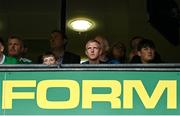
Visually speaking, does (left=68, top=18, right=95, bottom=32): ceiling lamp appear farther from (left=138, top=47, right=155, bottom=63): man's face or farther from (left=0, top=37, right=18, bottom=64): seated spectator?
(left=138, top=47, right=155, bottom=63): man's face

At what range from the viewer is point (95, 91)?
35.4 feet

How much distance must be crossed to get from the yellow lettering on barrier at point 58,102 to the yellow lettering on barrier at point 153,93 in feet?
2.10

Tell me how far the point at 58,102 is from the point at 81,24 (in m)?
4.64

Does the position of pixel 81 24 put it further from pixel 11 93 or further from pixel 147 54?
pixel 11 93

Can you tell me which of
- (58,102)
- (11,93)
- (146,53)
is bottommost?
(58,102)

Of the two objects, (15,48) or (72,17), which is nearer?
(15,48)

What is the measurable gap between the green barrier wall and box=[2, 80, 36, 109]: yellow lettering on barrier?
0.03 meters

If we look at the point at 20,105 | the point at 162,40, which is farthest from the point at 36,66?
the point at 162,40

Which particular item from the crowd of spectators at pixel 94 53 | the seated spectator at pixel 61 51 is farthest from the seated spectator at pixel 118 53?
the seated spectator at pixel 61 51

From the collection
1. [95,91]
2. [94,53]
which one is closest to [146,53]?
[94,53]

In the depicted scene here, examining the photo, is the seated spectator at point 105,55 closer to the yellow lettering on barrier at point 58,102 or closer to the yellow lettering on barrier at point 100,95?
the yellow lettering on barrier at point 100,95

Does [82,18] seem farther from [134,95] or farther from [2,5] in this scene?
[134,95]

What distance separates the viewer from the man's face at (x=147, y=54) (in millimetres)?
11172

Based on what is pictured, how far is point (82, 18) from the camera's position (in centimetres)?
1519
